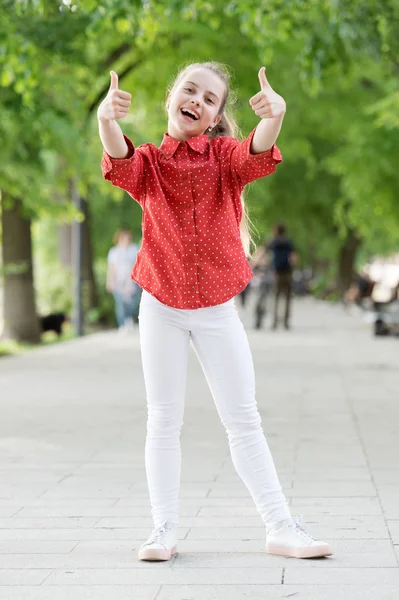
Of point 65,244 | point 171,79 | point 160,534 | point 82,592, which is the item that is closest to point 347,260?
point 65,244

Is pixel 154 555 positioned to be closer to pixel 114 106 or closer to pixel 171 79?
pixel 114 106

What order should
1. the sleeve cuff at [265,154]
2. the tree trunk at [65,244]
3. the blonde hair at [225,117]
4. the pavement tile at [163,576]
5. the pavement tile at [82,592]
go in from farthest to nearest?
the tree trunk at [65,244] → the blonde hair at [225,117] → the sleeve cuff at [265,154] → the pavement tile at [163,576] → the pavement tile at [82,592]

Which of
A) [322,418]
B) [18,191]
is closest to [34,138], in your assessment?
[18,191]

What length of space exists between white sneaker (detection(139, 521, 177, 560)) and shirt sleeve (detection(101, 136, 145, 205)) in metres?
1.28

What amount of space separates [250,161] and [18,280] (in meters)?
16.3

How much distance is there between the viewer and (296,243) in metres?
52.3

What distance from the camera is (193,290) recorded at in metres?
4.95

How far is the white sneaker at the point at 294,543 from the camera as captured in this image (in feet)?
16.1

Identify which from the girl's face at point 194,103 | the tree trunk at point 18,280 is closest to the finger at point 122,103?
the girl's face at point 194,103

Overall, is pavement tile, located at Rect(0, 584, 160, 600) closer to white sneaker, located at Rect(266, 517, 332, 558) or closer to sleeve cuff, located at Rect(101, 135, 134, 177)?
white sneaker, located at Rect(266, 517, 332, 558)

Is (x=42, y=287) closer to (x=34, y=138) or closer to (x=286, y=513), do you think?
(x=34, y=138)

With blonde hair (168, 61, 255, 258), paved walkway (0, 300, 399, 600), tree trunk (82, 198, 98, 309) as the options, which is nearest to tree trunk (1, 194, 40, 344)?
tree trunk (82, 198, 98, 309)

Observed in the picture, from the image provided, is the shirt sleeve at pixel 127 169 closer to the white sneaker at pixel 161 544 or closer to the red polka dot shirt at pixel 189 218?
the red polka dot shirt at pixel 189 218

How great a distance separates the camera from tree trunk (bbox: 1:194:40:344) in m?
20.4
